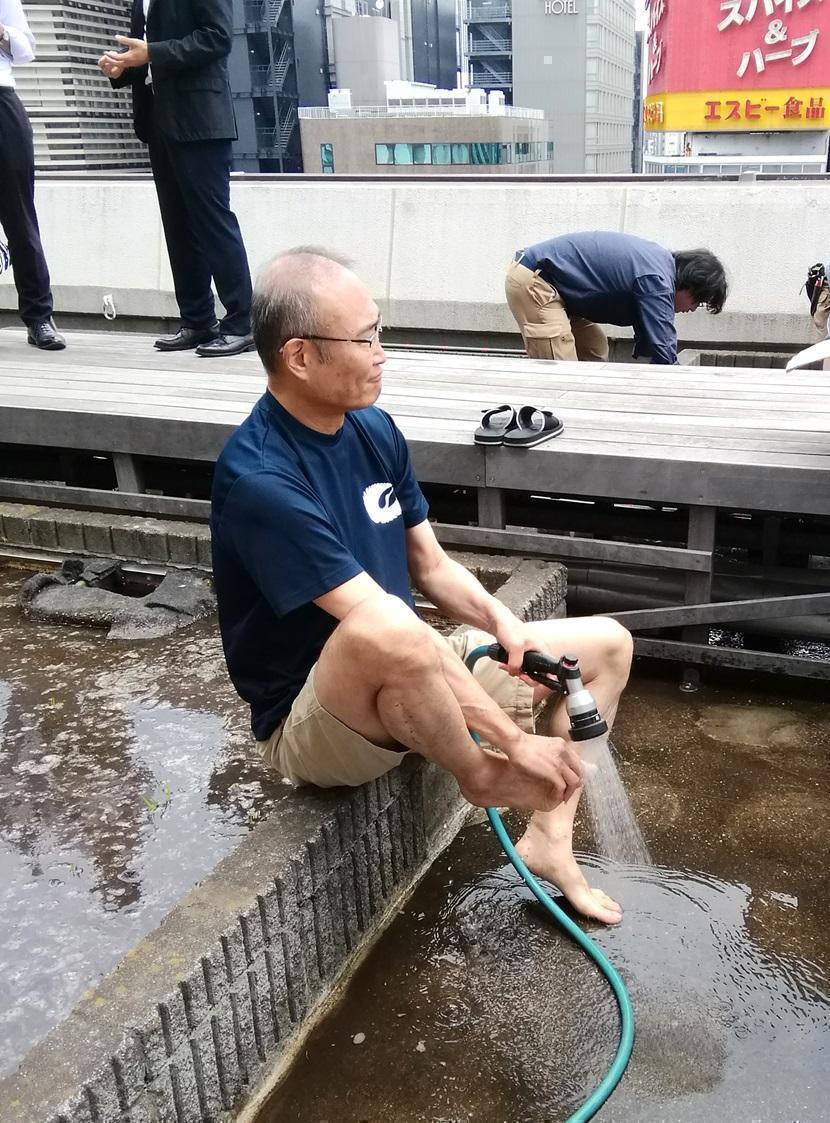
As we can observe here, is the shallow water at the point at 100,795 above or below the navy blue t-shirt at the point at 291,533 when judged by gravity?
below

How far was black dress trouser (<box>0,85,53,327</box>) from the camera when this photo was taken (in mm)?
5086

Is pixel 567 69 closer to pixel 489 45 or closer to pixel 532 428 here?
pixel 489 45

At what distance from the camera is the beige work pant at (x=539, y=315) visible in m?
4.97

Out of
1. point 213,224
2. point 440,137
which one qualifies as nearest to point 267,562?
point 213,224

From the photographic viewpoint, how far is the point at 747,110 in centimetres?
2108

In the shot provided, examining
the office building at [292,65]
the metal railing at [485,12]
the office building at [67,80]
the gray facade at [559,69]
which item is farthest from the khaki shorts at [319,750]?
the metal railing at [485,12]

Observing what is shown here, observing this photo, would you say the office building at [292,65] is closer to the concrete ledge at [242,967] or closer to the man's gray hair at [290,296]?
the man's gray hair at [290,296]

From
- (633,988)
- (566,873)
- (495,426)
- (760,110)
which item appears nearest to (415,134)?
(760,110)

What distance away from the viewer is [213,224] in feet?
16.2

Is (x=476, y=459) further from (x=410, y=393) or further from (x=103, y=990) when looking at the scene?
(x=103, y=990)

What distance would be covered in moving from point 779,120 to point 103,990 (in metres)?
23.2

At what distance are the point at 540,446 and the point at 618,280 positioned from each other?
5.49ft

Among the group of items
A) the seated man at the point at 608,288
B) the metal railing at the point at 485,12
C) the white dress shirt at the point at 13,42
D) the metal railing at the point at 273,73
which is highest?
the metal railing at the point at 485,12

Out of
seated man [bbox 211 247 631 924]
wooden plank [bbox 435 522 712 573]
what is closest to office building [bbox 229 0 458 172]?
wooden plank [bbox 435 522 712 573]
